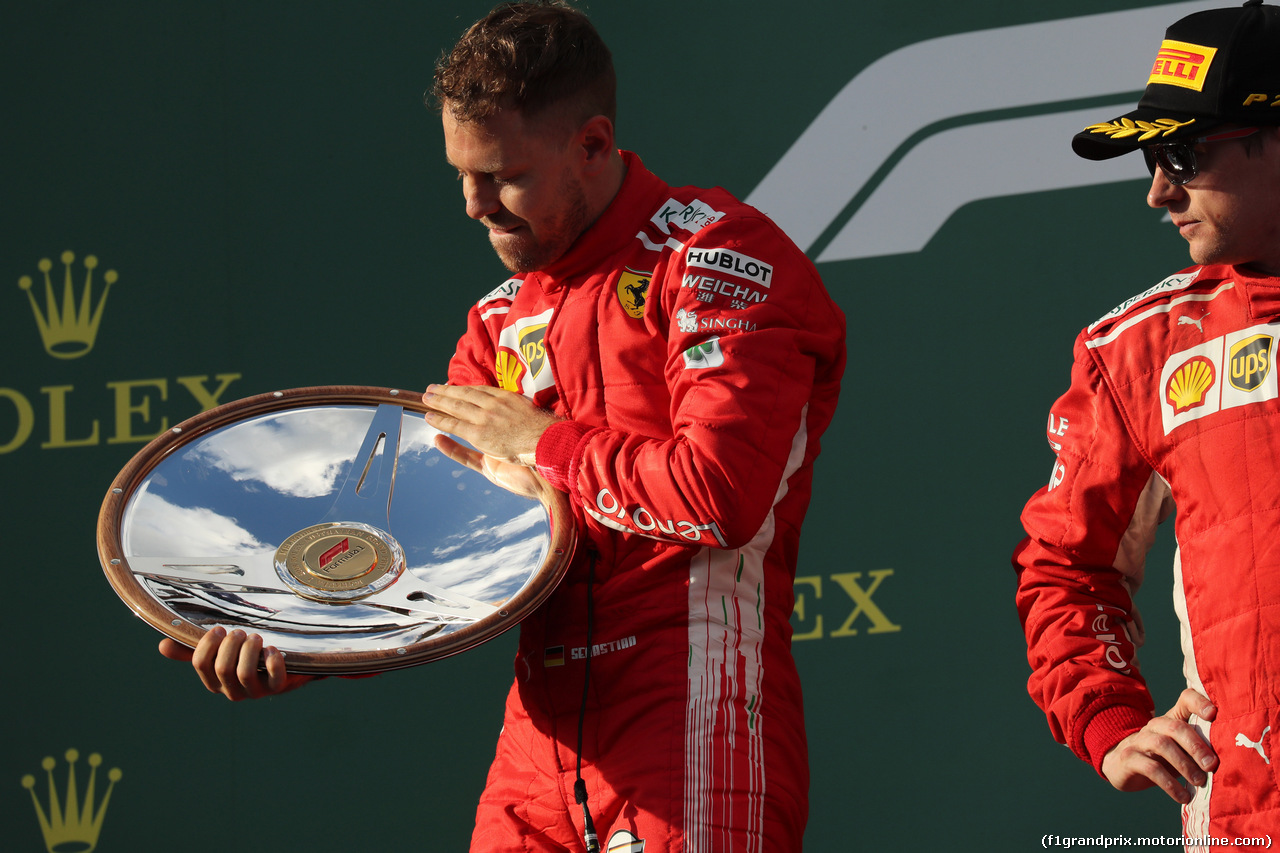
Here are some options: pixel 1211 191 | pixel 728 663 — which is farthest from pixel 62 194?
pixel 1211 191

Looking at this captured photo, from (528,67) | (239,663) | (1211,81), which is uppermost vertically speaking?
(528,67)

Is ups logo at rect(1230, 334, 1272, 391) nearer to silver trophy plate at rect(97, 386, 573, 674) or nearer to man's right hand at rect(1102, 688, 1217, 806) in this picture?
man's right hand at rect(1102, 688, 1217, 806)

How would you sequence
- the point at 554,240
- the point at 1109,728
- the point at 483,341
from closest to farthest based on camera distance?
the point at 1109,728, the point at 554,240, the point at 483,341

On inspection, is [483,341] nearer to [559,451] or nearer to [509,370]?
[509,370]

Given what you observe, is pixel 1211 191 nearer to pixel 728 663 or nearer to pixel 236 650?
pixel 728 663

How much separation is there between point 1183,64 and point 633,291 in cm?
65

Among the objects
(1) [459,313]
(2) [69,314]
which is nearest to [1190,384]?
(1) [459,313]

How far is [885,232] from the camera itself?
2654 mm

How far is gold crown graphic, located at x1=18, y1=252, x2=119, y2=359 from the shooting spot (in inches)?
96.3

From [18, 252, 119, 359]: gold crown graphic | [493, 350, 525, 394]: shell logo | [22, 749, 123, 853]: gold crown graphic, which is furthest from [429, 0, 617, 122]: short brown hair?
[22, 749, 123, 853]: gold crown graphic

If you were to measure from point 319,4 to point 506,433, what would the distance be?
1.29m

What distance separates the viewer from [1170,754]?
1326 millimetres

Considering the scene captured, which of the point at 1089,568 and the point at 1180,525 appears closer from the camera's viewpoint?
the point at 1180,525

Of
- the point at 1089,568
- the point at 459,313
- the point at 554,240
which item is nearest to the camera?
A: the point at 1089,568
